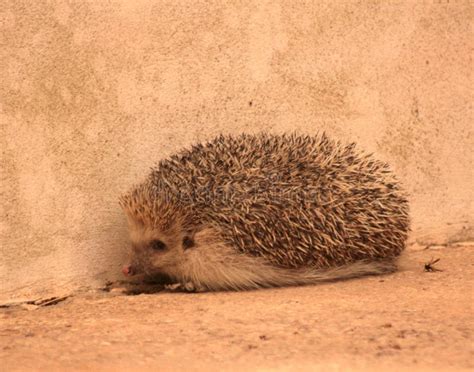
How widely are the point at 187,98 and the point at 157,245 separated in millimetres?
1173

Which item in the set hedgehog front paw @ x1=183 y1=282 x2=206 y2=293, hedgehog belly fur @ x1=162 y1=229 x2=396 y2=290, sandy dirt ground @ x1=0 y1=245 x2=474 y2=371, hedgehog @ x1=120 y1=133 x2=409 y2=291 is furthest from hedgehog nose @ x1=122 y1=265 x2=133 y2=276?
hedgehog front paw @ x1=183 y1=282 x2=206 y2=293

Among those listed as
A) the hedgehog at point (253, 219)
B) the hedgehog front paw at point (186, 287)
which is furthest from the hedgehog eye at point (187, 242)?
the hedgehog front paw at point (186, 287)

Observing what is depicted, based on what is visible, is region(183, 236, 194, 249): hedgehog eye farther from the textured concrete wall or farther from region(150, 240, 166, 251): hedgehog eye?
the textured concrete wall

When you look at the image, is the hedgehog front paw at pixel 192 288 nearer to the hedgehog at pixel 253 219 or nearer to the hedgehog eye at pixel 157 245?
the hedgehog at pixel 253 219

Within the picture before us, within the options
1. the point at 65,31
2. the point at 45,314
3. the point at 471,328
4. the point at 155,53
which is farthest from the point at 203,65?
the point at 471,328

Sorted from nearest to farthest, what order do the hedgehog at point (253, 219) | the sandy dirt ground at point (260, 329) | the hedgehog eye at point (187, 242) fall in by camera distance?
the sandy dirt ground at point (260, 329), the hedgehog at point (253, 219), the hedgehog eye at point (187, 242)

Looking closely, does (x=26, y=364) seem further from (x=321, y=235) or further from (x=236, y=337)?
(x=321, y=235)

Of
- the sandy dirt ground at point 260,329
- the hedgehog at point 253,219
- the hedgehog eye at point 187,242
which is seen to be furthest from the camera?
the hedgehog eye at point 187,242

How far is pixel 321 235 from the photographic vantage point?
4.68m

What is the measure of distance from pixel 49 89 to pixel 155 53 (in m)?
0.84

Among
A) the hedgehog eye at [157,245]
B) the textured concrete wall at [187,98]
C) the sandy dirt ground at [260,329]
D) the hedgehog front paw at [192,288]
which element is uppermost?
the textured concrete wall at [187,98]

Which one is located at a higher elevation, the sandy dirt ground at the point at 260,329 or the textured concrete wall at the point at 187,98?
the textured concrete wall at the point at 187,98

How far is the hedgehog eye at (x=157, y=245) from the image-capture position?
4.79 m

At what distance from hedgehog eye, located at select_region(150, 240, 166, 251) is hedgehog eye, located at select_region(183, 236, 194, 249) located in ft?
0.49
